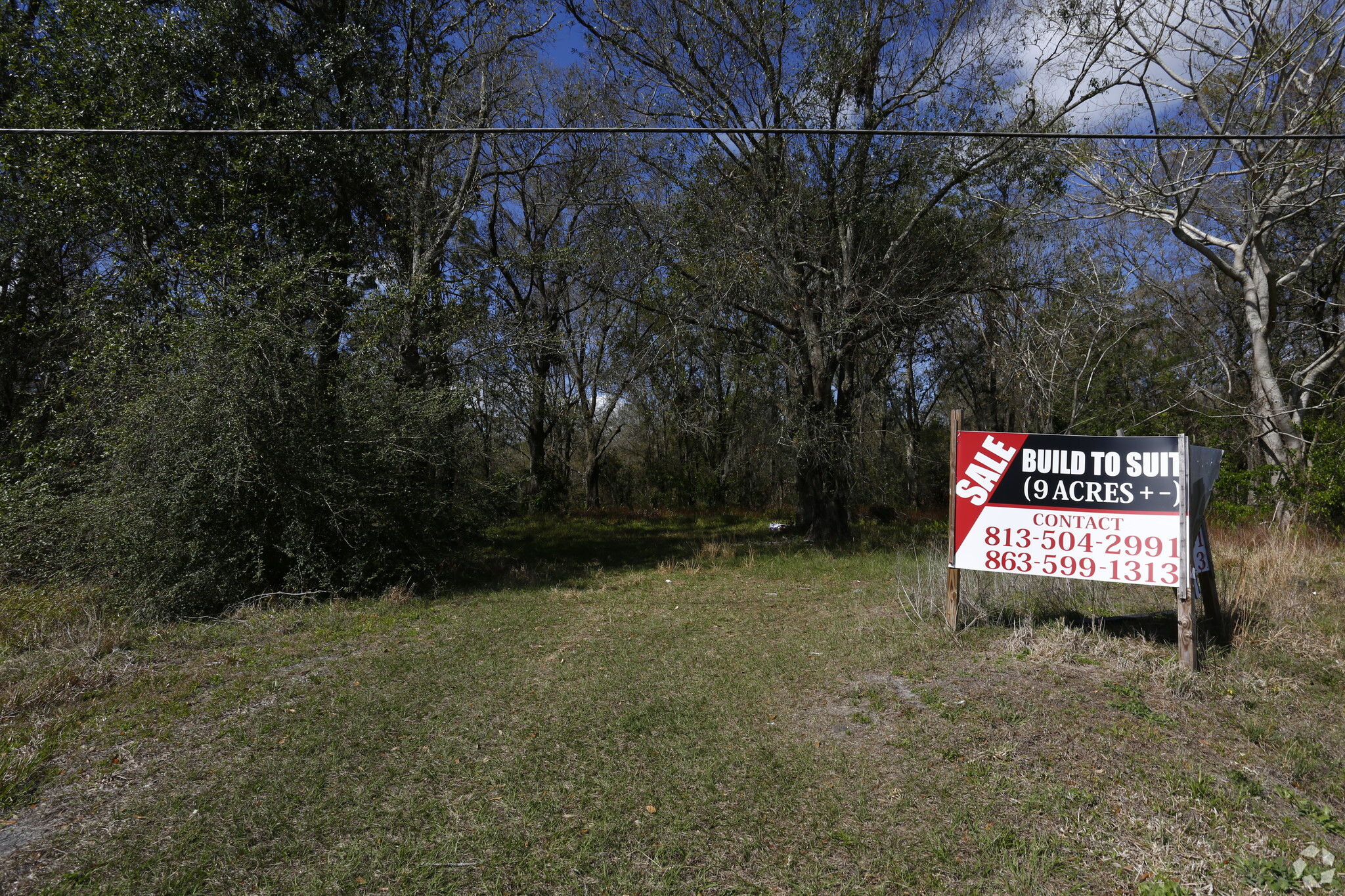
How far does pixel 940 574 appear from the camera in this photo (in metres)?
8.53

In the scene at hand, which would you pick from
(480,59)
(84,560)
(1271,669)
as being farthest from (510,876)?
(480,59)

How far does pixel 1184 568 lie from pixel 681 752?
168 inches

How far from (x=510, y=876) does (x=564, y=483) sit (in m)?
21.7

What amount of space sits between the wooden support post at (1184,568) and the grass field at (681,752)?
0.20 m

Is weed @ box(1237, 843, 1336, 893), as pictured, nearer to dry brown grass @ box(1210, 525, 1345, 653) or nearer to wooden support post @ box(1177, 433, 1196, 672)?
wooden support post @ box(1177, 433, 1196, 672)

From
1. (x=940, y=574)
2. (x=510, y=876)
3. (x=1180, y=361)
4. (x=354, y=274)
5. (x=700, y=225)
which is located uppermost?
(x=700, y=225)

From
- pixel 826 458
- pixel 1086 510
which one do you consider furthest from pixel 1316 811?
pixel 826 458

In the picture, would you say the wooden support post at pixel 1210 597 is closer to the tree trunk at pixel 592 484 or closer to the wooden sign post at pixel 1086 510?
the wooden sign post at pixel 1086 510

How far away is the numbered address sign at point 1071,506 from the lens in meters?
5.96

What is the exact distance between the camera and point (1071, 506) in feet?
21.0

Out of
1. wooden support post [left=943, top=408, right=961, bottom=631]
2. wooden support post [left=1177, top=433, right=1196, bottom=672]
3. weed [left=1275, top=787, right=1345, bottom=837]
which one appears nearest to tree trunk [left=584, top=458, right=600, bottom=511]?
wooden support post [left=943, top=408, right=961, bottom=631]

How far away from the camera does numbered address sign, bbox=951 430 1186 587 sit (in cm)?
596

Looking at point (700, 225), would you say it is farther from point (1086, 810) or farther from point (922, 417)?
point (922, 417)

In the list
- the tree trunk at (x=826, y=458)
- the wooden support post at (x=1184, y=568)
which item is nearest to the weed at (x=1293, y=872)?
the wooden support post at (x=1184, y=568)
